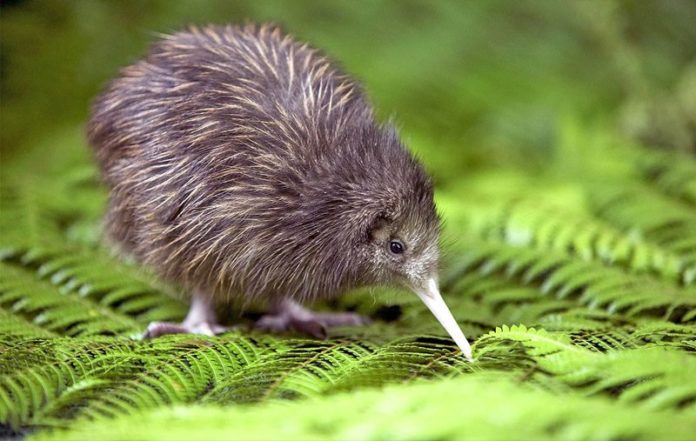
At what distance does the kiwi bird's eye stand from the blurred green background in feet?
5.77

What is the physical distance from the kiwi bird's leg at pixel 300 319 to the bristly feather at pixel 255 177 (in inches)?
7.6

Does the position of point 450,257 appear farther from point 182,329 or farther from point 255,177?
point 182,329

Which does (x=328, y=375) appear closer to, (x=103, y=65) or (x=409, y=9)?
(x=103, y=65)

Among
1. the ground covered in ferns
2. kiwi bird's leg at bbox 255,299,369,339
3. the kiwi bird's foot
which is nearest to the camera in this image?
the ground covered in ferns

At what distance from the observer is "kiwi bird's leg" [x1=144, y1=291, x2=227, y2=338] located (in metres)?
3.04

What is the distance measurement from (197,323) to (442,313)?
0.99m

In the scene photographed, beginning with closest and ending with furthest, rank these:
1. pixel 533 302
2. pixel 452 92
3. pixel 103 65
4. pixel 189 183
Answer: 1. pixel 189 183
2. pixel 533 302
3. pixel 103 65
4. pixel 452 92

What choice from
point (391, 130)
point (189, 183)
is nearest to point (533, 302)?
point (391, 130)

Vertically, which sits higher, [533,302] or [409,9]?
[409,9]

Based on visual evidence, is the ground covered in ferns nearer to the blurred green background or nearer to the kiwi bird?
the blurred green background

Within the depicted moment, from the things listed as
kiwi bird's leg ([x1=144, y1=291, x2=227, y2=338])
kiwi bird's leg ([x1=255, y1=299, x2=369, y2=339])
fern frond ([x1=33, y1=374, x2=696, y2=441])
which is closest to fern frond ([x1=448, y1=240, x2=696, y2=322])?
kiwi bird's leg ([x1=255, y1=299, x2=369, y2=339])

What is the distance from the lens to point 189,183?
2.90 meters

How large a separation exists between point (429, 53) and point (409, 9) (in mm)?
468

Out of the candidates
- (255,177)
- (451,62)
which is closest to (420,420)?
(255,177)
